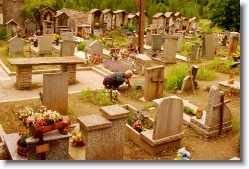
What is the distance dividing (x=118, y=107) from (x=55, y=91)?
2844 millimetres

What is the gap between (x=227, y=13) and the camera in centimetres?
1708

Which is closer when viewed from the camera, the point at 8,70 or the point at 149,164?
the point at 149,164

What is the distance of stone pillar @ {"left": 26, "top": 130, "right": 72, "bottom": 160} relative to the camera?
5.29 meters

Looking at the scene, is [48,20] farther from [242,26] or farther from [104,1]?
[242,26]

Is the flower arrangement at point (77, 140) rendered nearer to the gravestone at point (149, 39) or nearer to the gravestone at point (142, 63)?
the gravestone at point (142, 63)

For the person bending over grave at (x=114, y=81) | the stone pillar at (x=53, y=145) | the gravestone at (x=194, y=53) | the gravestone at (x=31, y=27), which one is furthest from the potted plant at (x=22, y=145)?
the gravestone at (x=31, y=27)

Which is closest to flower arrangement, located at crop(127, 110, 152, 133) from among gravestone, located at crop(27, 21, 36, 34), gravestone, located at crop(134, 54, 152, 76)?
gravestone, located at crop(134, 54, 152, 76)

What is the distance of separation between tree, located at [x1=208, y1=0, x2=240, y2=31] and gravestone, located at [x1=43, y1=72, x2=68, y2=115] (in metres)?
10.2

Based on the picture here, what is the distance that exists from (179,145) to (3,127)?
3860mm

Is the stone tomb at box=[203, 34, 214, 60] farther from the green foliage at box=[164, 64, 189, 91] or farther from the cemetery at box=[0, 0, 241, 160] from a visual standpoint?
the green foliage at box=[164, 64, 189, 91]

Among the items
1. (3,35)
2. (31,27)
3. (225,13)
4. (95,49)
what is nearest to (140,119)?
(95,49)

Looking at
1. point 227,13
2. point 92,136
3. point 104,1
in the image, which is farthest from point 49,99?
point 104,1

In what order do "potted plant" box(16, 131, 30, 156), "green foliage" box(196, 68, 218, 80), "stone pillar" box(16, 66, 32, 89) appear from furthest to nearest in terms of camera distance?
"green foliage" box(196, 68, 218, 80)
"stone pillar" box(16, 66, 32, 89)
"potted plant" box(16, 131, 30, 156)

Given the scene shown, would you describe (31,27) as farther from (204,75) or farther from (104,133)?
(104,133)
